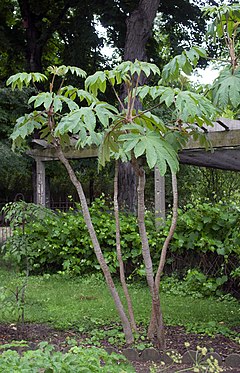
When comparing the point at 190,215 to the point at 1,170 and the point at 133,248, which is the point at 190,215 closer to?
the point at 133,248

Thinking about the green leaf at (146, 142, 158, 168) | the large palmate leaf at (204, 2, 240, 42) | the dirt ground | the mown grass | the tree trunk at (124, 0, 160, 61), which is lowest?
the mown grass

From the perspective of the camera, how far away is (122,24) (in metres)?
13.3

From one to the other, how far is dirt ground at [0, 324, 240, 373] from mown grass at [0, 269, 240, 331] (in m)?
0.17

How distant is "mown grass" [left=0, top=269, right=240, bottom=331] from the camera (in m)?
5.73

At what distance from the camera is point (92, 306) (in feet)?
21.4

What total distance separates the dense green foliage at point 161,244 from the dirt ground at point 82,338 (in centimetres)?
120

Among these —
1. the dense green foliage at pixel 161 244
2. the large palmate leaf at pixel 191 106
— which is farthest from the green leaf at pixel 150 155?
the dense green foliage at pixel 161 244

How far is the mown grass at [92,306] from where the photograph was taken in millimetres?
5727

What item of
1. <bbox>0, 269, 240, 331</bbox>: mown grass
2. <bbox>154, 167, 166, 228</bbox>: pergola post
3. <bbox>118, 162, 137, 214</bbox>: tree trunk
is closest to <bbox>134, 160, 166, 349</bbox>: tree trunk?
<bbox>0, 269, 240, 331</bbox>: mown grass

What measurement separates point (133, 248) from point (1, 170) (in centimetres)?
448

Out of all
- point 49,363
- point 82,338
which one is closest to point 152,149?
point 49,363

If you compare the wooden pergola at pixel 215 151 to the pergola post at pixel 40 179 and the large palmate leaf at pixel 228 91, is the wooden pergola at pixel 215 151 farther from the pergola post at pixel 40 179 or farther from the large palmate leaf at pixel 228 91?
the large palmate leaf at pixel 228 91

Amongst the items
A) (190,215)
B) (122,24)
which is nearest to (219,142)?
(190,215)

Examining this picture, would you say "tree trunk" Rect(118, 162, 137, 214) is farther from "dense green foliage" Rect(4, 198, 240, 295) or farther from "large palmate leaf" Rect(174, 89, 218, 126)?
"large palmate leaf" Rect(174, 89, 218, 126)
